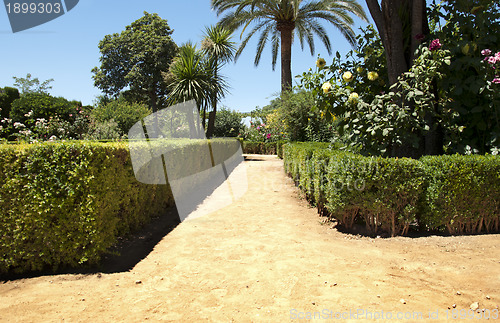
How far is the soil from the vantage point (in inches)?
94.5

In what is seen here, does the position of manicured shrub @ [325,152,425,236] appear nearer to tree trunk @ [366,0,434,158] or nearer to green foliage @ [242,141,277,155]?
tree trunk @ [366,0,434,158]

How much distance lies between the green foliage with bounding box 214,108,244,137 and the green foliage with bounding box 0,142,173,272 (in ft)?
75.3

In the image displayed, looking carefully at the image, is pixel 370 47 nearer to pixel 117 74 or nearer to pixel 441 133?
pixel 441 133

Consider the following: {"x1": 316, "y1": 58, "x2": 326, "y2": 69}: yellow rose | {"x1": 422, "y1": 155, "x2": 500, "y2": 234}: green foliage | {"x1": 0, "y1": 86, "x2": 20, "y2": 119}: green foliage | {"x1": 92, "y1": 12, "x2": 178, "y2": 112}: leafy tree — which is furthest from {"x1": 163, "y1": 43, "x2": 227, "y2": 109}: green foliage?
{"x1": 92, "y1": 12, "x2": 178, "y2": 112}: leafy tree

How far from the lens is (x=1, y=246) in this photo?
312cm

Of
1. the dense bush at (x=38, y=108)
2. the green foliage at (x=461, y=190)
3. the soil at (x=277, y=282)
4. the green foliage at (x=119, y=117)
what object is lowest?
the soil at (x=277, y=282)

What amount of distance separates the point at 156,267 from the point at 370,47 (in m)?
5.32

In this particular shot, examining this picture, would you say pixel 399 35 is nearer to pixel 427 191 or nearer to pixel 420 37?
pixel 420 37

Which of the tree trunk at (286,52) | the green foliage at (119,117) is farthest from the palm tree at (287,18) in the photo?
the green foliage at (119,117)

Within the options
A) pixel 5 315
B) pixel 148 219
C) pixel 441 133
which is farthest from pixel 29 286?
pixel 441 133

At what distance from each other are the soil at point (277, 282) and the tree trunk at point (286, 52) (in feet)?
39.9

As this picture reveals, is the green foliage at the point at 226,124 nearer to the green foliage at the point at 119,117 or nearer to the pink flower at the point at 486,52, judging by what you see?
the green foliage at the point at 119,117

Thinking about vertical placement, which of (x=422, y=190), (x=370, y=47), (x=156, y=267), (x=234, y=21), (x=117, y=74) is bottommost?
(x=156, y=267)

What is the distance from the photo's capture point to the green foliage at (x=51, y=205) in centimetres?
308
